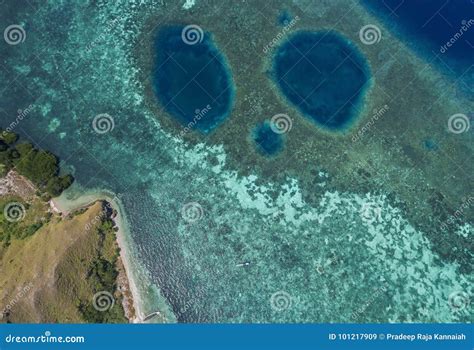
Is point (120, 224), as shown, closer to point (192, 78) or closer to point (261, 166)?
point (261, 166)

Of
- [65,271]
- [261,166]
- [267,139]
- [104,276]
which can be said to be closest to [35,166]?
[65,271]

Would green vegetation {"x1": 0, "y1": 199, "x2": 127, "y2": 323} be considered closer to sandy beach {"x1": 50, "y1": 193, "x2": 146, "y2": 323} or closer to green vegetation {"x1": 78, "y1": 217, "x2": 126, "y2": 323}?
green vegetation {"x1": 78, "y1": 217, "x2": 126, "y2": 323}

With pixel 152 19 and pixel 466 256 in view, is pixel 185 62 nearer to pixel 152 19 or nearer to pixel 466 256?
pixel 152 19

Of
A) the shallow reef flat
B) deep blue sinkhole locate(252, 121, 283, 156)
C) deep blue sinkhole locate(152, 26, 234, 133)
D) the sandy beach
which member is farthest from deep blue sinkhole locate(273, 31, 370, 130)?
the sandy beach

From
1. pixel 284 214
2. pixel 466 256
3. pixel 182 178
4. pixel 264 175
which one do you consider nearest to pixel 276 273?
pixel 284 214

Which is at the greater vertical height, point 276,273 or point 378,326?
point 378,326

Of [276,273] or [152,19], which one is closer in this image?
[276,273]
